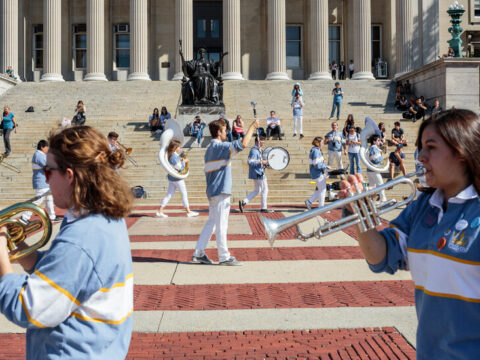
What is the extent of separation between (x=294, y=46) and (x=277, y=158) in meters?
30.0

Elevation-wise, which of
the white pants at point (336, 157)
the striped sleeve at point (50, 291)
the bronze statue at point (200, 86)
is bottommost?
the striped sleeve at point (50, 291)

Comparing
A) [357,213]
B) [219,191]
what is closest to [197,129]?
[219,191]

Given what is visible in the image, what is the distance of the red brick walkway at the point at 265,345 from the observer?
12.3 ft

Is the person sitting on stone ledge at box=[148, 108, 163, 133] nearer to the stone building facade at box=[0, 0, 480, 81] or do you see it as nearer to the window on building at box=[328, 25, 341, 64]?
the stone building facade at box=[0, 0, 480, 81]

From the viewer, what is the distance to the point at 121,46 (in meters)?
39.7

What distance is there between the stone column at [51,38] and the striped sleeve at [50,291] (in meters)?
35.2

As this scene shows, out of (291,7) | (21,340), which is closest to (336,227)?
(21,340)

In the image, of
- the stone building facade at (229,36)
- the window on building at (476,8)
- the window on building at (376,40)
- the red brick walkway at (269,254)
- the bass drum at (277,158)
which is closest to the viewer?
the red brick walkway at (269,254)

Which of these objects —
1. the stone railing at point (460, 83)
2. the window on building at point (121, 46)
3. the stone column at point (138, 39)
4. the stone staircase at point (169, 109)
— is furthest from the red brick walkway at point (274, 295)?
the window on building at point (121, 46)

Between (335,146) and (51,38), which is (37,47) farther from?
(335,146)

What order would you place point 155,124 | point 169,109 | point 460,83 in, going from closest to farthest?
point 155,124
point 460,83
point 169,109

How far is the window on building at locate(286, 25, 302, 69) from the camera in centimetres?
3981

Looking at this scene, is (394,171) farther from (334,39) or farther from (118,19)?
(118,19)

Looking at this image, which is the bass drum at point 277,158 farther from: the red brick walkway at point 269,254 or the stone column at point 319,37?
the stone column at point 319,37
